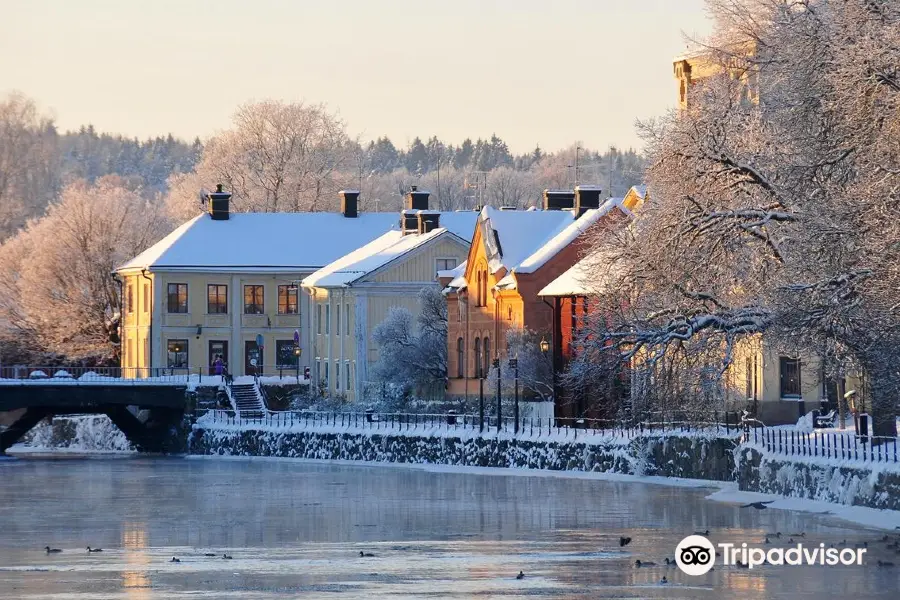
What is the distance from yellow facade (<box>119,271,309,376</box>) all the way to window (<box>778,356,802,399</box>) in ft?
124

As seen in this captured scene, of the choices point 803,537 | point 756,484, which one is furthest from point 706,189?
point 803,537

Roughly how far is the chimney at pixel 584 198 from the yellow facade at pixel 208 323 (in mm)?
21341

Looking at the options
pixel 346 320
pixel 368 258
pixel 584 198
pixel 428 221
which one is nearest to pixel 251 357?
pixel 346 320

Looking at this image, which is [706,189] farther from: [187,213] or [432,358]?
[187,213]

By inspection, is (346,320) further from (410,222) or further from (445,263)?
(410,222)

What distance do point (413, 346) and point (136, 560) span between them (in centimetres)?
4934

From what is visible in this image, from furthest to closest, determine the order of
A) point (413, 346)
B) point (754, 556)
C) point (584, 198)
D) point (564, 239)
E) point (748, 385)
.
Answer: point (413, 346) < point (584, 198) < point (564, 239) < point (748, 385) < point (754, 556)

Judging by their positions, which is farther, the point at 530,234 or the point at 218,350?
the point at 218,350

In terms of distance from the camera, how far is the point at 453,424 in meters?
66.2

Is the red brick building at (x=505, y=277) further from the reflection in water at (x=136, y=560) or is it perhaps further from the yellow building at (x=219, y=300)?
the reflection in water at (x=136, y=560)

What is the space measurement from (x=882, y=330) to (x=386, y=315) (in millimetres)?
47881

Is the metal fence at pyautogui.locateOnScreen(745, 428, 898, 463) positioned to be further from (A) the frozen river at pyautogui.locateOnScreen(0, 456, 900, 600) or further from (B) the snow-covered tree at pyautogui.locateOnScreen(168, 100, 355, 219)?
(B) the snow-covered tree at pyautogui.locateOnScreen(168, 100, 355, 219)

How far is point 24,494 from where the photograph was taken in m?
50.9

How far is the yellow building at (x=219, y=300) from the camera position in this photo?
92875mm
